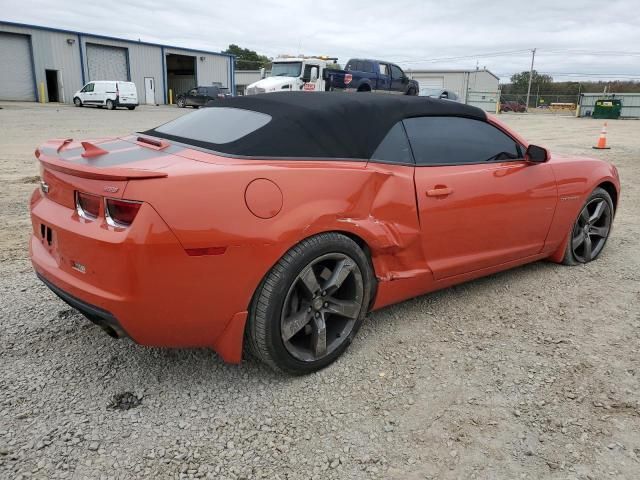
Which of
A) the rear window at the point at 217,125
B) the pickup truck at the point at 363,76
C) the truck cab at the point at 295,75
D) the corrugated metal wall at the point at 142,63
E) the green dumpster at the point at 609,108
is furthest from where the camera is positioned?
the corrugated metal wall at the point at 142,63

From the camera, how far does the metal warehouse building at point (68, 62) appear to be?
Answer: 34.1m

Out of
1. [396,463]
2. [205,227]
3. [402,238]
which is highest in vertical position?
[205,227]

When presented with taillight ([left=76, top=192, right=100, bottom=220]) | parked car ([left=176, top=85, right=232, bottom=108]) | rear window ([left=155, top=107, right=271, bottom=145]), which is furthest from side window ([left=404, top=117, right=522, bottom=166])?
parked car ([left=176, top=85, right=232, bottom=108])

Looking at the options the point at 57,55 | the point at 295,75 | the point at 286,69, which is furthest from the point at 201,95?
the point at 295,75

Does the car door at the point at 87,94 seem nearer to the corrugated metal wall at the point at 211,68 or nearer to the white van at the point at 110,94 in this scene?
the white van at the point at 110,94

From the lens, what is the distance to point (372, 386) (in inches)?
104

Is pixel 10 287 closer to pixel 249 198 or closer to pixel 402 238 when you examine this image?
pixel 249 198

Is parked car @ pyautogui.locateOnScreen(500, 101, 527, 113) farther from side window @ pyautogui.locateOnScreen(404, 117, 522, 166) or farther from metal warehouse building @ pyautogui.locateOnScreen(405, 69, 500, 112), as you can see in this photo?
side window @ pyautogui.locateOnScreen(404, 117, 522, 166)

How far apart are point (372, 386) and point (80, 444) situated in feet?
4.48

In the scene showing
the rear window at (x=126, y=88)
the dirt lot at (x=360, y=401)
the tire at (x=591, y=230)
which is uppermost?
the rear window at (x=126, y=88)

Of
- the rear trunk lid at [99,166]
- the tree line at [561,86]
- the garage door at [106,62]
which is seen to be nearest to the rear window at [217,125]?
the rear trunk lid at [99,166]

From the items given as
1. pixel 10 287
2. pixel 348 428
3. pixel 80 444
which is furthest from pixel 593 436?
pixel 10 287

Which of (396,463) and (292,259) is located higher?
(292,259)

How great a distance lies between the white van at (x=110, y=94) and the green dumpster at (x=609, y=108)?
97.6ft
